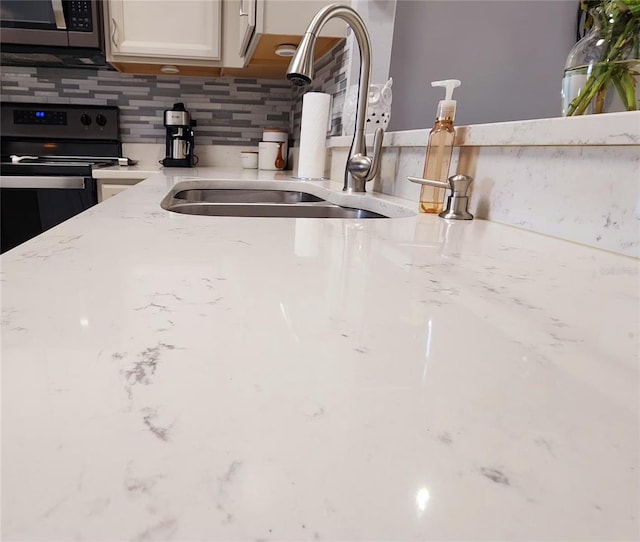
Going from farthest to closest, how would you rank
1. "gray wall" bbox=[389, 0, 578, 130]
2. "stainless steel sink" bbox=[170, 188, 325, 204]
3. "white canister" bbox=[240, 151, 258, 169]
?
"white canister" bbox=[240, 151, 258, 169] < "gray wall" bbox=[389, 0, 578, 130] < "stainless steel sink" bbox=[170, 188, 325, 204]

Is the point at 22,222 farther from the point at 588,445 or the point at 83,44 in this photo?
the point at 588,445

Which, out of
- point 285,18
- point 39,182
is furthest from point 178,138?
point 285,18

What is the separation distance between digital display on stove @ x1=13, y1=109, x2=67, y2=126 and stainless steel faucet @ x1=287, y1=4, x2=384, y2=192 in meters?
1.78

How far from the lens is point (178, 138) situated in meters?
2.31

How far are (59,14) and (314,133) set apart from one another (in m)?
1.24

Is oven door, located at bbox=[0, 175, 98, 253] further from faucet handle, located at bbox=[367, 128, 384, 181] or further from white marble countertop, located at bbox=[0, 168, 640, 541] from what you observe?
white marble countertop, located at bbox=[0, 168, 640, 541]

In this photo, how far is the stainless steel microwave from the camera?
1892 mm

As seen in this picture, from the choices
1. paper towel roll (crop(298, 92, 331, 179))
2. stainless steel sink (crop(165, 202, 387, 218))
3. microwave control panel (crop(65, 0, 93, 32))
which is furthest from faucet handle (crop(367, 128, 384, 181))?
microwave control panel (crop(65, 0, 93, 32))

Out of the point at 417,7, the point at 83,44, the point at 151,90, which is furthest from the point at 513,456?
the point at 151,90

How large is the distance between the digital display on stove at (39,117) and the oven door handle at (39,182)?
2.18ft

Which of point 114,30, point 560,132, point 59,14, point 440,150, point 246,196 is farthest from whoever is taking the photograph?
point 114,30

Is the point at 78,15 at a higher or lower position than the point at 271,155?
higher

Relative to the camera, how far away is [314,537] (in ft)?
0.45

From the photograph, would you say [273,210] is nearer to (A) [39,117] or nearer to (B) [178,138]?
(B) [178,138]
